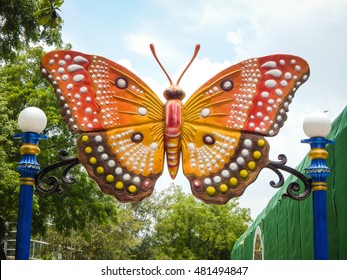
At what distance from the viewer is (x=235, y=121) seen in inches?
258

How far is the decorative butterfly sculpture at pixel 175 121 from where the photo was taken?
6.46 m

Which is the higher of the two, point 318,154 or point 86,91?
point 86,91

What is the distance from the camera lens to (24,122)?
20.0ft

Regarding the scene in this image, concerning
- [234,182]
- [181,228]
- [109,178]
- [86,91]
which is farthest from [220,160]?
[181,228]

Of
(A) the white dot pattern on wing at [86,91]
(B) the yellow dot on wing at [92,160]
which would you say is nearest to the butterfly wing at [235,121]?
(A) the white dot pattern on wing at [86,91]

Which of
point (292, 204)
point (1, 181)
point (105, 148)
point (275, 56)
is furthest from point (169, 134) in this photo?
point (1, 181)

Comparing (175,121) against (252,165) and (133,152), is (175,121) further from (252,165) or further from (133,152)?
(252,165)

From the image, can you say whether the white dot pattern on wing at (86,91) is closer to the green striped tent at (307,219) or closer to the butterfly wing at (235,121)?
the butterfly wing at (235,121)

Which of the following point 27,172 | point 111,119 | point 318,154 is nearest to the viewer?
point 318,154

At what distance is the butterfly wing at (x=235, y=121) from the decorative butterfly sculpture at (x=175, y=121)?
0.04 feet

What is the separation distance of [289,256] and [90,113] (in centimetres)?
432

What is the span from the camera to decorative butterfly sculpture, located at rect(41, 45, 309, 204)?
646 cm

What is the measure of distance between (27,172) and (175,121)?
1.65m
